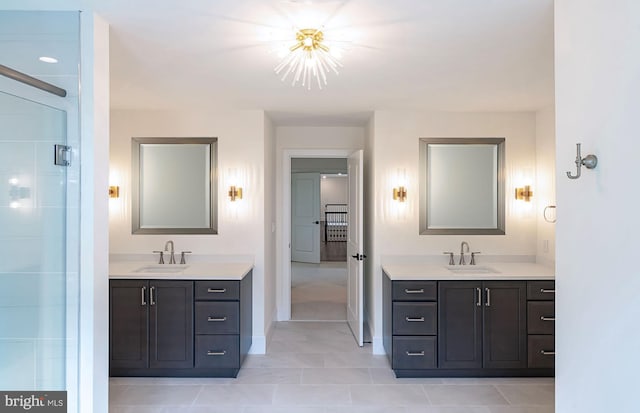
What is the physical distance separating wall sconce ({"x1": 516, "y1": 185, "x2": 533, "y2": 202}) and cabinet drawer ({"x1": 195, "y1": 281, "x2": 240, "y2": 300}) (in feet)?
9.54

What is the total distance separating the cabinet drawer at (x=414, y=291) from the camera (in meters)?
3.21

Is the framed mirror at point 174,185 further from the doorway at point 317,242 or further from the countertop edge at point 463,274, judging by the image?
the doorway at point 317,242

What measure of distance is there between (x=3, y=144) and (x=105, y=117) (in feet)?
1.57

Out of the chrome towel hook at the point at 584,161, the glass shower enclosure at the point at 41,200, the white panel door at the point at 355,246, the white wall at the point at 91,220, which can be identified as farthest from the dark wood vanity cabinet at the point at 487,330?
the glass shower enclosure at the point at 41,200

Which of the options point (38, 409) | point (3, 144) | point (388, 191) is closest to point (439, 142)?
point (388, 191)

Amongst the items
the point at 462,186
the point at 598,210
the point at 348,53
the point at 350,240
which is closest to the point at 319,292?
the point at 350,240

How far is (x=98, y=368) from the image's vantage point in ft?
6.07

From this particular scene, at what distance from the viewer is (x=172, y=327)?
10.3ft

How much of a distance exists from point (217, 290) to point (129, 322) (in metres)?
0.78

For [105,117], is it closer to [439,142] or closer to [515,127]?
[439,142]

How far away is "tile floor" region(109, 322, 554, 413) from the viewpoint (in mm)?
2732

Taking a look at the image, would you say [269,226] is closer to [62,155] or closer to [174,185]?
[174,185]

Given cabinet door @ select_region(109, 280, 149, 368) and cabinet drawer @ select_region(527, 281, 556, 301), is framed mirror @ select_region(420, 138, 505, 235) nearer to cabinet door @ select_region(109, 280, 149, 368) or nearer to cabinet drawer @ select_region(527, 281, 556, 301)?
cabinet drawer @ select_region(527, 281, 556, 301)

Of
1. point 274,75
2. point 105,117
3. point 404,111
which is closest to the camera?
point 105,117
